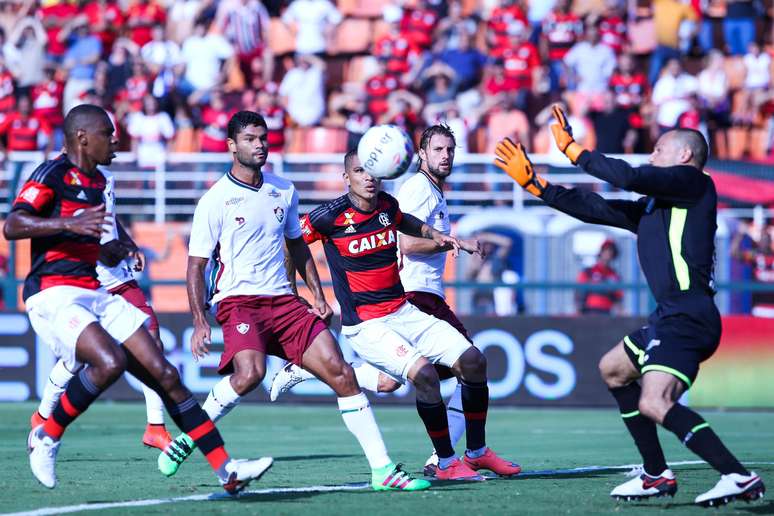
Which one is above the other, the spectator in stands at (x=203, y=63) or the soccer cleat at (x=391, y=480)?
the spectator in stands at (x=203, y=63)

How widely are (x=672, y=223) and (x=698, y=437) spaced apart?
1323 millimetres

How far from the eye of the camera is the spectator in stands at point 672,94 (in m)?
21.1

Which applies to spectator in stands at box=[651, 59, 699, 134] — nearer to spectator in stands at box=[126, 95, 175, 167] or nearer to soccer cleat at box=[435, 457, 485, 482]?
spectator in stands at box=[126, 95, 175, 167]

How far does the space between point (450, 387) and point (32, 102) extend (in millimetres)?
10306

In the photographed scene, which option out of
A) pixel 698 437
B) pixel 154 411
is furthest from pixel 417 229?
pixel 154 411

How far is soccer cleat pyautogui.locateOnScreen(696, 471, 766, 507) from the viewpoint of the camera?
7.58 meters

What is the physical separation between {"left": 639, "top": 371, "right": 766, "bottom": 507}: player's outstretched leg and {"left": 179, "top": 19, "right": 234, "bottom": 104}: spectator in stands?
16186 millimetres

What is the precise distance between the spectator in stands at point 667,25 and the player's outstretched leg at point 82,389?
52.9 ft

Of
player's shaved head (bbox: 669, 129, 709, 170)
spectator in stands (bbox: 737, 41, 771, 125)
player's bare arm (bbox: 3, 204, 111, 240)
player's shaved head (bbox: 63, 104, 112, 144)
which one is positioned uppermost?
spectator in stands (bbox: 737, 41, 771, 125)

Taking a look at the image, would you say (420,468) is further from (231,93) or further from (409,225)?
(231,93)

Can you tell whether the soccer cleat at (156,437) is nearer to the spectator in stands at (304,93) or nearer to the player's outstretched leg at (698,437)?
the player's outstretched leg at (698,437)

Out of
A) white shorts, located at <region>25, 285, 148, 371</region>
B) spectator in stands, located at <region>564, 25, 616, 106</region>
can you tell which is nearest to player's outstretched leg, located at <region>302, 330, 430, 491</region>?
white shorts, located at <region>25, 285, 148, 371</region>

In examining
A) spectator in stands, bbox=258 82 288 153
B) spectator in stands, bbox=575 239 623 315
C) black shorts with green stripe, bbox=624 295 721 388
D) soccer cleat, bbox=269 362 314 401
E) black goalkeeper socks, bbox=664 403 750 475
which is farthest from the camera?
spectator in stands, bbox=258 82 288 153

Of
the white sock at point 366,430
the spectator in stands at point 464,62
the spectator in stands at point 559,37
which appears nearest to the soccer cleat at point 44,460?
the white sock at point 366,430
